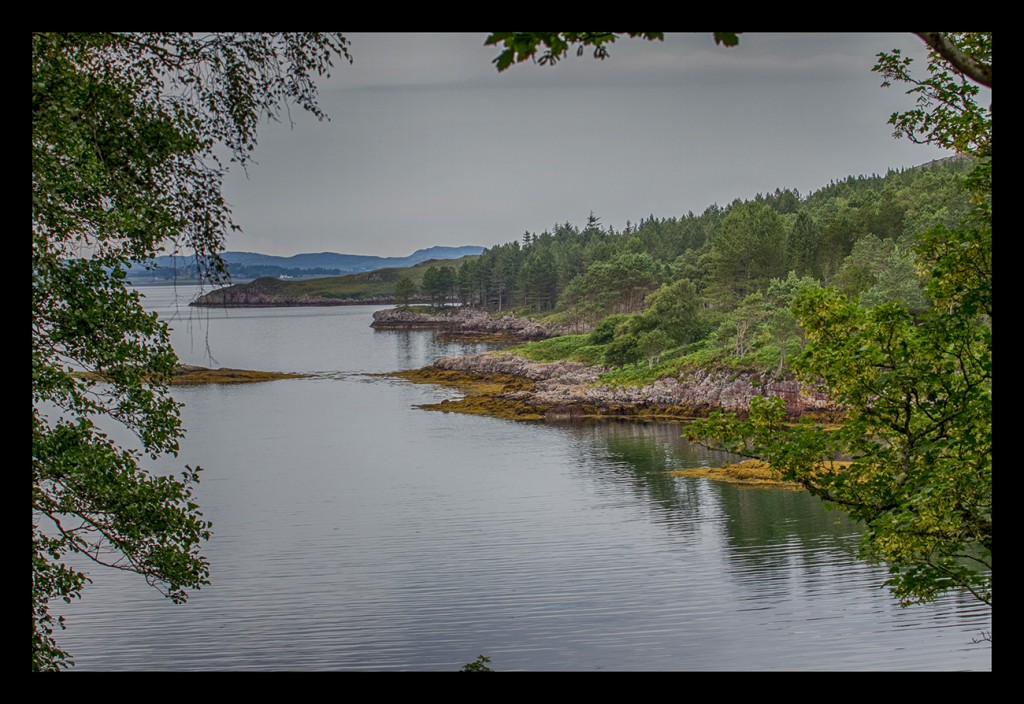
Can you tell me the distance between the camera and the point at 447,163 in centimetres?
5609

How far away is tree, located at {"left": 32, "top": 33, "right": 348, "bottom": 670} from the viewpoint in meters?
5.41

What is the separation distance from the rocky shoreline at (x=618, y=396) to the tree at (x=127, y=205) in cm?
2371

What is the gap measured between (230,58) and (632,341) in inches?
1255

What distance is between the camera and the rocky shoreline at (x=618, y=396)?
29.7m

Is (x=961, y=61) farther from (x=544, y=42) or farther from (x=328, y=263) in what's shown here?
(x=328, y=263)

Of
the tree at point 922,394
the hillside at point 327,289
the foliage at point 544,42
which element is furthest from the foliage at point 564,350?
the hillside at point 327,289

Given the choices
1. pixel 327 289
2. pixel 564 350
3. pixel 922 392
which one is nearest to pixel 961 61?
pixel 922 392

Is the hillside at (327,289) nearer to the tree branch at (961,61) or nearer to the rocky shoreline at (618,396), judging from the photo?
the rocky shoreline at (618,396)

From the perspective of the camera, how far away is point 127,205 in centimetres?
582

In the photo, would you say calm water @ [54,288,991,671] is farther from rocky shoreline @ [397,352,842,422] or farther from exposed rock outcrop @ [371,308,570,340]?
exposed rock outcrop @ [371,308,570,340]

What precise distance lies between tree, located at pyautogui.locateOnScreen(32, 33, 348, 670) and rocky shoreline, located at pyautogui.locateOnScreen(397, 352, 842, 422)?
2371 centimetres

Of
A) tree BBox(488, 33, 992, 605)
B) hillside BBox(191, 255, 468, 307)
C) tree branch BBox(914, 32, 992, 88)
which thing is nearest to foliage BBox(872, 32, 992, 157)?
tree BBox(488, 33, 992, 605)
